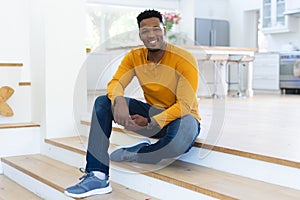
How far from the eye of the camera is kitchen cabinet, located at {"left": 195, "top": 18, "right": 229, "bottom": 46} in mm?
8891

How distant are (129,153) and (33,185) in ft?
2.64

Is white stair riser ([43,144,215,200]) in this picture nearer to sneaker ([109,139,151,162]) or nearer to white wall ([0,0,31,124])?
sneaker ([109,139,151,162])

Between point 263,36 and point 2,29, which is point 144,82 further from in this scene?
point 263,36

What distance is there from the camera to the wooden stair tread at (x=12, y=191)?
2.65 m

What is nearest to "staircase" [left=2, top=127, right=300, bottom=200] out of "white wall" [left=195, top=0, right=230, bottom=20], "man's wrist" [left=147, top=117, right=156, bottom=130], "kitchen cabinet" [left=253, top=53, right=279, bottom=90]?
"man's wrist" [left=147, top=117, right=156, bottom=130]

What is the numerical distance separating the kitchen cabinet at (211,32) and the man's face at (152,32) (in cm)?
665

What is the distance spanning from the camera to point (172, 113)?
2.13m

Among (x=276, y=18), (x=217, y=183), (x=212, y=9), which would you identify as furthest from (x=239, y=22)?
(x=217, y=183)

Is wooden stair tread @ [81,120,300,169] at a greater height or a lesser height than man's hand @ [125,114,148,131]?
lesser

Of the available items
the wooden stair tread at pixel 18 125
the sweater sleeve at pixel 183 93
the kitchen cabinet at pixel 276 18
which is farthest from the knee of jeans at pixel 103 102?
the kitchen cabinet at pixel 276 18

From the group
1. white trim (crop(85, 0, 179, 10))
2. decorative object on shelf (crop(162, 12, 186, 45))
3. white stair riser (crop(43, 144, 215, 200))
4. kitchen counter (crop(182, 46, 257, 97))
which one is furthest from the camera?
white trim (crop(85, 0, 179, 10))

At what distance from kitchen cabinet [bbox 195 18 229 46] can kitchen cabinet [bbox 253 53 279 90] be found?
1.29 m

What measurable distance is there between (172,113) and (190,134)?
0.14 metres

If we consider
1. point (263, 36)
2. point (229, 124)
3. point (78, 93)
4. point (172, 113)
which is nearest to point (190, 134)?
point (172, 113)
